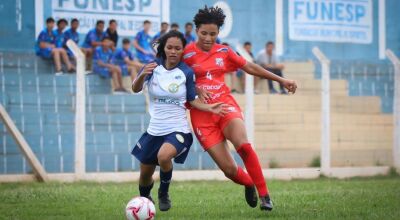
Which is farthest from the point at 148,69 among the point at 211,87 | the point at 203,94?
the point at 211,87

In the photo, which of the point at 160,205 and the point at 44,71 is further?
the point at 44,71

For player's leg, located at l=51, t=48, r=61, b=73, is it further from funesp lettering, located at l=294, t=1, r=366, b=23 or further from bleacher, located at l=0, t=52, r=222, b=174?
A: funesp lettering, located at l=294, t=1, r=366, b=23

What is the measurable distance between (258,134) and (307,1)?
18.8ft

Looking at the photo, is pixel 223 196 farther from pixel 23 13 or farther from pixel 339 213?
pixel 23 13

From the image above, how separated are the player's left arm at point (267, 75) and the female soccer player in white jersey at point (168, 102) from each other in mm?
646

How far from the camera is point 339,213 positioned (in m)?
9.20

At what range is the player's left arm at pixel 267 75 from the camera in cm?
952

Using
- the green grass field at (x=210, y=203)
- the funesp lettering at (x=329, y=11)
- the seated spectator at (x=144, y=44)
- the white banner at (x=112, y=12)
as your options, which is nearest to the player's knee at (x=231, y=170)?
the green grass field at (x=210, y=203)

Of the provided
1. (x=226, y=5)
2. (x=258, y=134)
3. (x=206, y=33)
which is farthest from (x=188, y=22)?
(x=206, y=33)

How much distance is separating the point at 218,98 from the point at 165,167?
101 centimetres

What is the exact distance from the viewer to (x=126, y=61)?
17297 millimetres

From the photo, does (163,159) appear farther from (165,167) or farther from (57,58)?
(57,58)

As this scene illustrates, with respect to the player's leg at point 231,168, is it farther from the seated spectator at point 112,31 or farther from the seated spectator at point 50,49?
the seated spectator at point 112,31

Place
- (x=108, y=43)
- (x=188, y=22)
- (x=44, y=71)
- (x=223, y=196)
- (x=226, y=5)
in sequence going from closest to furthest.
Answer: (x=223, y=196) < (x=44, y=71) < (x=108, y=43) < (x=188, y=22) < (x=226, y=5)
